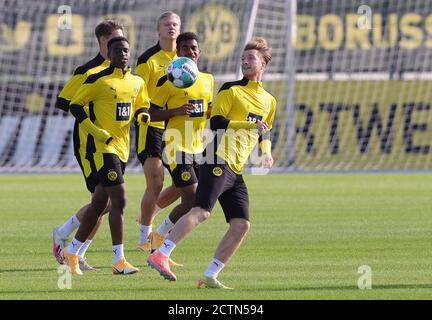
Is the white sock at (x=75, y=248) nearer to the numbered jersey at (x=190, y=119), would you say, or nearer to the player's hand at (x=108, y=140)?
the player's hand at (x=108, y=140)

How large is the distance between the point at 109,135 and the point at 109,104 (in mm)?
335

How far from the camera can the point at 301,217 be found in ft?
53.9

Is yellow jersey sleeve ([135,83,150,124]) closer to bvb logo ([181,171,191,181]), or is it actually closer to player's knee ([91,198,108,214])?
player's knee ([91,198,108,214])

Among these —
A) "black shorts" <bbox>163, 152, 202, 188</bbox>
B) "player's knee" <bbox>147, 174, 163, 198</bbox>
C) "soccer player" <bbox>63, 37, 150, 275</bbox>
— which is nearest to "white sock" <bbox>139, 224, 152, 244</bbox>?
"player's knee" <bbox>147, 174, 163, 198</bbox>

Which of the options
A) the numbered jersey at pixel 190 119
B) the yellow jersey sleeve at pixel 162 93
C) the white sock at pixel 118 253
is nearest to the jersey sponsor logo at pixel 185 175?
the numbered jersey at pixel 190 119

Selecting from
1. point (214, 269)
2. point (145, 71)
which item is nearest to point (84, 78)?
point (145, 71)

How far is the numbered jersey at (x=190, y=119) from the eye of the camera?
12.0 metres

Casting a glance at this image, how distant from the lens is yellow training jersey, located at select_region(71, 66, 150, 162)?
10750 millimetres

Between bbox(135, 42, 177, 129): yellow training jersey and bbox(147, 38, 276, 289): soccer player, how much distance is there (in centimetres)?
274

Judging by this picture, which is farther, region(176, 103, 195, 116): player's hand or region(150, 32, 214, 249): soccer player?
region(150, 32, 214, 249): soccer player

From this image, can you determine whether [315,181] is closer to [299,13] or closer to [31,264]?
[299,13]

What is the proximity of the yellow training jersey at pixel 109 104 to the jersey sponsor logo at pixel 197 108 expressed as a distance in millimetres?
1081

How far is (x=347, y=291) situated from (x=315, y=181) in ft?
48.1
